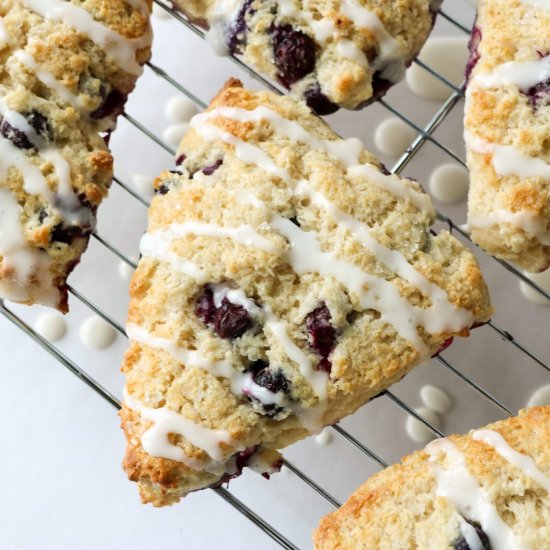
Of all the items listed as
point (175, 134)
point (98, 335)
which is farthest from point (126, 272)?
point (175, 134)

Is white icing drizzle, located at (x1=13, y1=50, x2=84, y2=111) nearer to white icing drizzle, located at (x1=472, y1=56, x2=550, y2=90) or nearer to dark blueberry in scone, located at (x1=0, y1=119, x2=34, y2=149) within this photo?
dark blueberry in scone, located at (x1=0, y1=119, x2=34, y2=149)

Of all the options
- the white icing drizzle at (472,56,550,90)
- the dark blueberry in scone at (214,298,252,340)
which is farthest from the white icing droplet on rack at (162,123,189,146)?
the white icing drizzle at (472,56,550,90)

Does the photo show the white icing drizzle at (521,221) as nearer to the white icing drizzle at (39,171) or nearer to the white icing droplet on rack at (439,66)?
the white icing droplet on rack at (439,66)

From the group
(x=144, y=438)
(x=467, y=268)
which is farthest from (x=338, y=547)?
(x=467, y=268)

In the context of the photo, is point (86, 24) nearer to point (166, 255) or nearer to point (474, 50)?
point (166, 255)

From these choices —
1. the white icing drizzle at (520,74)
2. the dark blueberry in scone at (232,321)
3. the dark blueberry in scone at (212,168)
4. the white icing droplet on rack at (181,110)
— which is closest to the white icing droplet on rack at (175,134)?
the white icing droplet on rack at (181,110)

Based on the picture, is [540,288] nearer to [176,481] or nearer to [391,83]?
[391,83]
